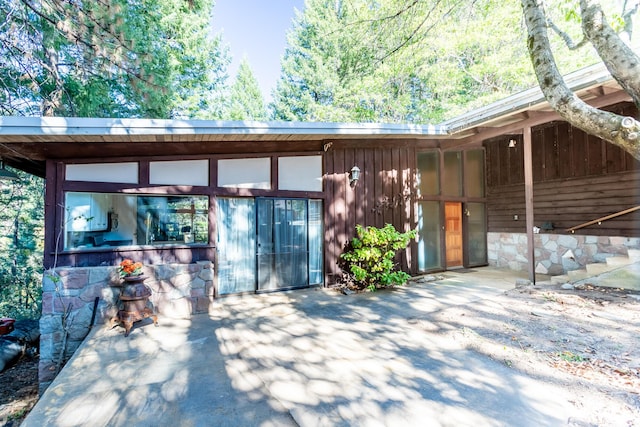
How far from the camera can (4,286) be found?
1091 centimetres

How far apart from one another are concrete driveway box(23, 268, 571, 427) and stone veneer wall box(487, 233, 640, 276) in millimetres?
4264

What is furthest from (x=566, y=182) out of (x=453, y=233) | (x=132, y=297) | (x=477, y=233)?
(x=132, y=297)

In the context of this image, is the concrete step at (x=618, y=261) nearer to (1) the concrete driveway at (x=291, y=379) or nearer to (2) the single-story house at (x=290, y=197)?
(2) the single-story house at (x=290, y=197)

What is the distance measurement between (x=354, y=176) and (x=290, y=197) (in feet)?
4.23

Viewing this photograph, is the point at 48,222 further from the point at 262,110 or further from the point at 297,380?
the point at 262,110

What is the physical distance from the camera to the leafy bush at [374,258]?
17.8 ft

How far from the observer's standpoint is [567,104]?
288 cm

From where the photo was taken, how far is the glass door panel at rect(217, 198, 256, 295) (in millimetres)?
5051

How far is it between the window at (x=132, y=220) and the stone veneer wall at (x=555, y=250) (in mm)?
6743

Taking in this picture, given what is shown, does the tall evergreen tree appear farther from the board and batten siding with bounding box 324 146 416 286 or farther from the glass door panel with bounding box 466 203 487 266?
the glass door panel with bounding box 466 203 487 266

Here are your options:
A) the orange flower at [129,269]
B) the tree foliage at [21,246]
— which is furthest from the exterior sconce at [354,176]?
the tree foliage at [21,246]

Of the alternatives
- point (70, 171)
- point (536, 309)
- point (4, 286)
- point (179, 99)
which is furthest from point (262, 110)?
point (536, 309)

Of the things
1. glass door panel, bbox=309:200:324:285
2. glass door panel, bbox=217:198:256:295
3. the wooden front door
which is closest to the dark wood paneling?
the wooden front door

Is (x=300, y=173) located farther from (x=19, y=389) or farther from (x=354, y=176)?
(x=19, y=389)
